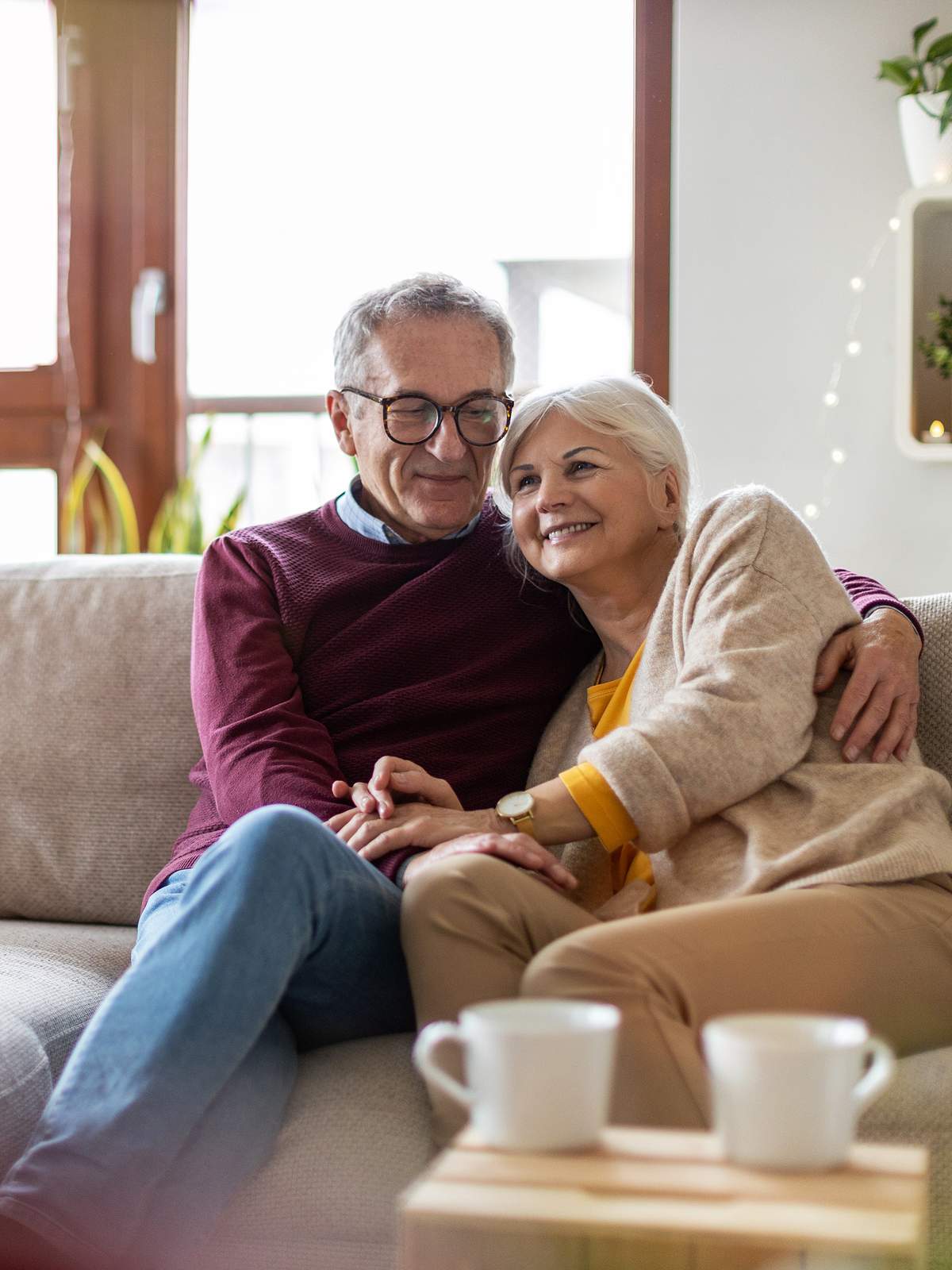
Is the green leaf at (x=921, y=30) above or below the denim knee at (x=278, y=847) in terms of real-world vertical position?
above

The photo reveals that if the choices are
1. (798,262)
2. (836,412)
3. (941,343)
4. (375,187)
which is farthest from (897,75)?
(375,187)

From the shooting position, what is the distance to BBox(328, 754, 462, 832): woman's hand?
62.3 inches

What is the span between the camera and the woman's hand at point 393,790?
62.3 inches

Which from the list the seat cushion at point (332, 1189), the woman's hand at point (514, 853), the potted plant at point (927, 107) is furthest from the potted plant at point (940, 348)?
the seat cushion at point (332, 1189)

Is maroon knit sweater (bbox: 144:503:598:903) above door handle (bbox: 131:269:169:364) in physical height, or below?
below

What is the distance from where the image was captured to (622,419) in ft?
5.79

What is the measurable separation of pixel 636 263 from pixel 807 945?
6.99 ft

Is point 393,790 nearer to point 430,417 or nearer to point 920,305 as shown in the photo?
point 430,417

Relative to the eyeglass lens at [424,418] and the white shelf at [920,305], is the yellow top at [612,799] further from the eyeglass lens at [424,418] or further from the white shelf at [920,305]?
the white shelf at [920,305]

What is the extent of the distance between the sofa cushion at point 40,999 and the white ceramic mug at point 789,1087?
0.89m

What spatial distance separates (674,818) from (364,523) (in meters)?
0.71

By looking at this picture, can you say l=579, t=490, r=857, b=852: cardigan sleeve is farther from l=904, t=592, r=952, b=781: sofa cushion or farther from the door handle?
the door handle

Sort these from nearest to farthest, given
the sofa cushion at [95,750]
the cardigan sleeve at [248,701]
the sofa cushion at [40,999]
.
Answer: the sofa cushion at [40,999]
the cardigan sleeve at [248,701]
the sofa cushion at [95,750]

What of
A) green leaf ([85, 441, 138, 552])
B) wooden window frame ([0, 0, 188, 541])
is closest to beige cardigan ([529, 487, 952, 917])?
green leaf ([85, 441, 138, 552])
